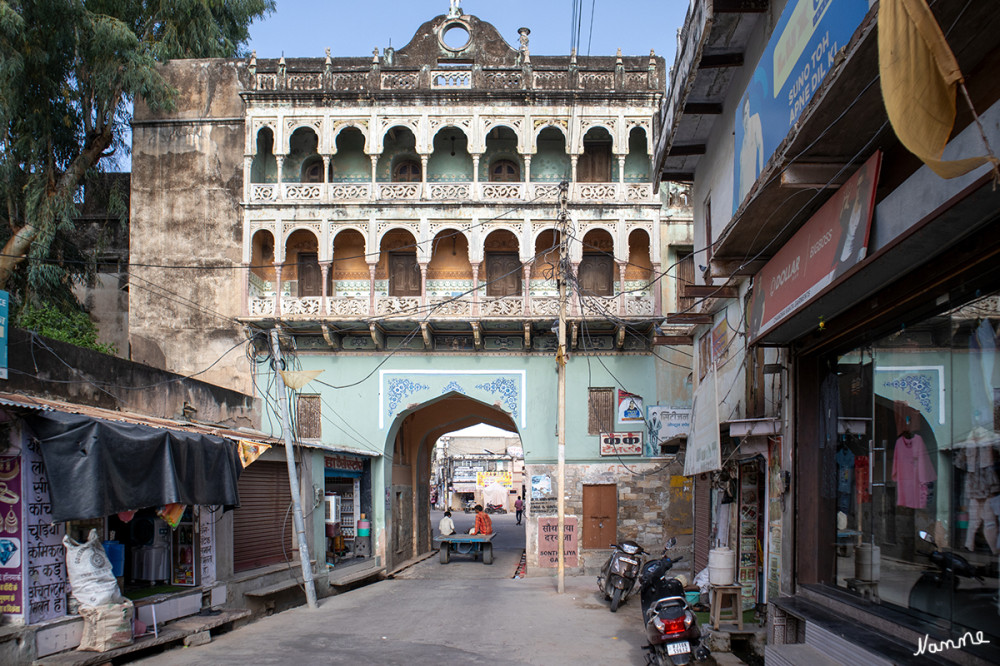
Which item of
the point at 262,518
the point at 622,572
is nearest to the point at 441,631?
the point at 622,572

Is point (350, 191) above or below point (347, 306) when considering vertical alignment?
above

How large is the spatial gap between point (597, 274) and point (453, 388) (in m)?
5.02

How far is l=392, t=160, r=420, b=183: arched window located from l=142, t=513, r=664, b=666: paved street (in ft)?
36.7

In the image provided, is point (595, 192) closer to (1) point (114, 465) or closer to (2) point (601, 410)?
(2) point (601, 410)

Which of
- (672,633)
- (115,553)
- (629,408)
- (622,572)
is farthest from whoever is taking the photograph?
(629,408)

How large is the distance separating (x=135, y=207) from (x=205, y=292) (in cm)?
311

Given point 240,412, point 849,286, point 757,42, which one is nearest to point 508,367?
point 240,412

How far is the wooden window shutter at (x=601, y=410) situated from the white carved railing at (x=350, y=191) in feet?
25.9

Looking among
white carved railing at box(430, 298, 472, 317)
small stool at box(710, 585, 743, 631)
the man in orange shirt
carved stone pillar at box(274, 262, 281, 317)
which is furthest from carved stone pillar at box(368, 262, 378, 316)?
small stool at box(710, 585, 743, 631)

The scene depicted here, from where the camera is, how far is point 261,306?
2131 cm

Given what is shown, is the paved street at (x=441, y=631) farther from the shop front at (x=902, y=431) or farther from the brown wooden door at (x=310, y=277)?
the brown wooden door at (x=310, y=277)

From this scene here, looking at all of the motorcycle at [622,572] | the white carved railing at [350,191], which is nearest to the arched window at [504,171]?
the white carved railing at [350,191]

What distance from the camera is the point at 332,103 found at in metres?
21.6

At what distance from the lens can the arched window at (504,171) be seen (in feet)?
75.0
